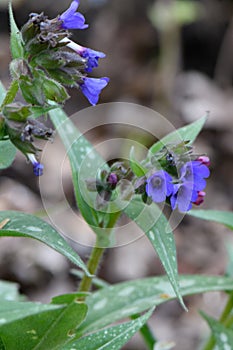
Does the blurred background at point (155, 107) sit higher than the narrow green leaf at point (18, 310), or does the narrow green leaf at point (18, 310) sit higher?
the narrow green leaf at point (18, 310)

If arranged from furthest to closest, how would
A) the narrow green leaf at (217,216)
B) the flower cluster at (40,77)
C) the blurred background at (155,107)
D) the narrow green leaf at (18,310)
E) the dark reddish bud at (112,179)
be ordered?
the blurred background at (155,107) < the narrow green leaf at (217,216) < the dark reddish bud at (112,179) < the flower cluster at (40,77) < the narrow green leaf at (18,310)

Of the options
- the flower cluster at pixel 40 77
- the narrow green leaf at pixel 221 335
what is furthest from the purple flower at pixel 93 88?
the narrow green leaf at pixel 221 335

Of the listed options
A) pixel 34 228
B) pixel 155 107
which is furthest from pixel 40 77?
pixel 155 107

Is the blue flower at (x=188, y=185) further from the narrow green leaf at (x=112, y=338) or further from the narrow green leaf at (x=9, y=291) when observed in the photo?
the narrow green leaf at (x=9, y=291)

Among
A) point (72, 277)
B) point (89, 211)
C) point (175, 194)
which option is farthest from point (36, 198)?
point (175, 194)

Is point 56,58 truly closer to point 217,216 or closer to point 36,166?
point 36,166

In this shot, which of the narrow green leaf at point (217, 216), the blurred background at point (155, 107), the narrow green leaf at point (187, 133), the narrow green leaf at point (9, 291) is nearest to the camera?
the narrow green leaf at point (187, 133)

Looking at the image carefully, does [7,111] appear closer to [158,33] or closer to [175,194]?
[175,194]
